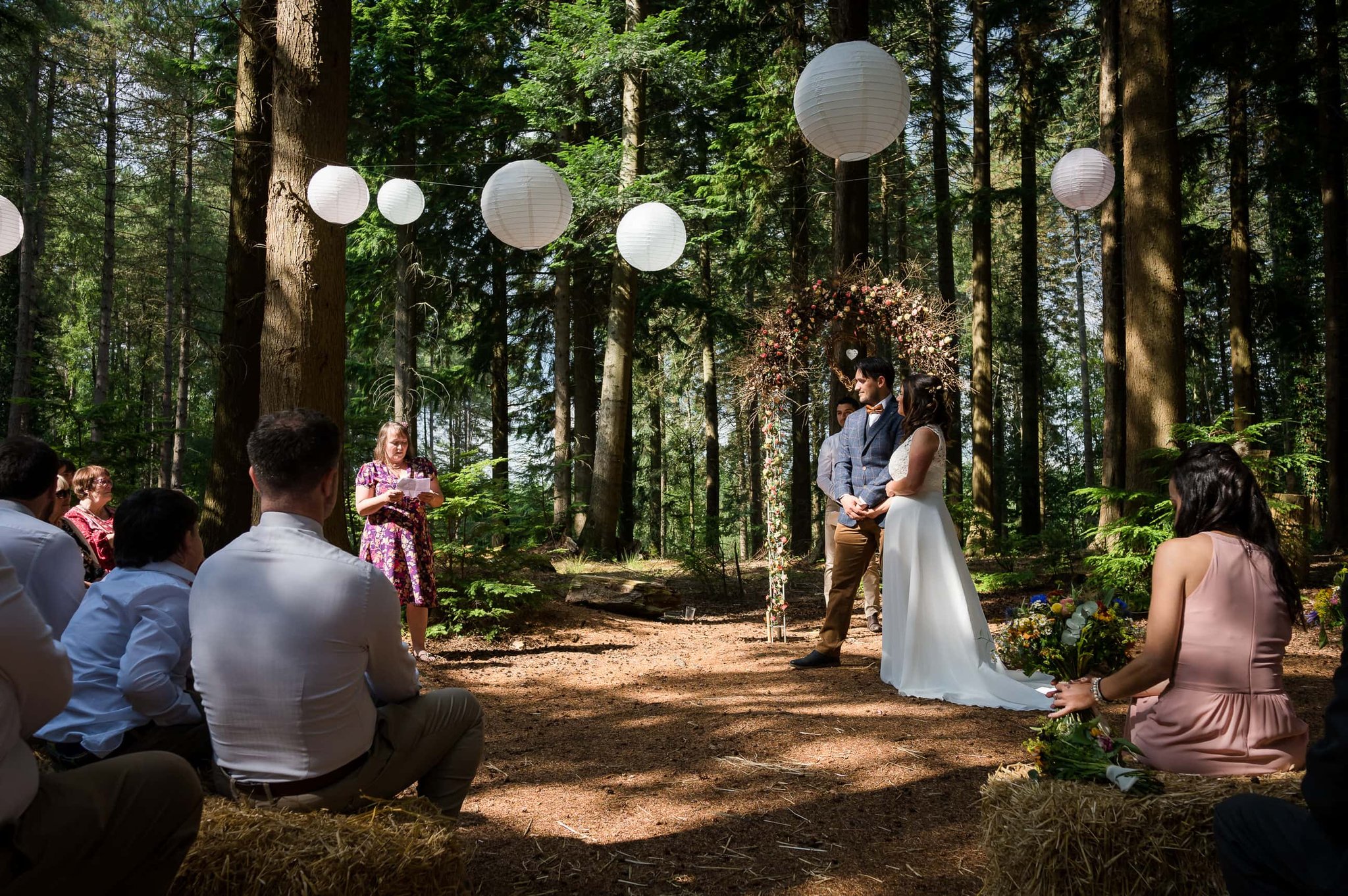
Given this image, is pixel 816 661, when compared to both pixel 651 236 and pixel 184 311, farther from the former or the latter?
pixel 184 311

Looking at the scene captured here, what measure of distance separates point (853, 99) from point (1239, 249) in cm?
1028

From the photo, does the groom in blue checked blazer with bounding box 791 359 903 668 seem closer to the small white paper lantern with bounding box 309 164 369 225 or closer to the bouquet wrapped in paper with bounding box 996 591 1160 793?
the bouquet wrapped in paper with bounding box 996 591 1160 793

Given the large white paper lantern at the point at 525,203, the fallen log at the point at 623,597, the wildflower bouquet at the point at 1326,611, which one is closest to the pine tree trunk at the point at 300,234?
the large white paper lantern at the point at 525,203

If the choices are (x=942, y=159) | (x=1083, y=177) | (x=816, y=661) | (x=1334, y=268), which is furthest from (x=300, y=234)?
(x=942, y=159)

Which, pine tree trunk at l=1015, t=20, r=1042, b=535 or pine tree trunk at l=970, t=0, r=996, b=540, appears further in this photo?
pine tree trunk at l=1015, t=20, r=1042, b=535

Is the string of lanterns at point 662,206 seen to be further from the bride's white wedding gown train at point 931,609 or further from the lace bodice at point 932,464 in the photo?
the bride's white wedding gown train at point 931,609

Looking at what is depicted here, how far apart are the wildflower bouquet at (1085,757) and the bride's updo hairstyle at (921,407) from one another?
140 inches

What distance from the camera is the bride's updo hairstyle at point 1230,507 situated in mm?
2953

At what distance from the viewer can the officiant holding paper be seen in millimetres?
6766

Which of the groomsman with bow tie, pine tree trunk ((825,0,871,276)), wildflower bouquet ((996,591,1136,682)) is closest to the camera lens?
wildflower bouquet ((996,591,1136,682))

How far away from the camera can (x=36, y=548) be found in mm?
3248

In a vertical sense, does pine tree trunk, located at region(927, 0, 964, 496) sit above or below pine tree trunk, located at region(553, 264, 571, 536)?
above

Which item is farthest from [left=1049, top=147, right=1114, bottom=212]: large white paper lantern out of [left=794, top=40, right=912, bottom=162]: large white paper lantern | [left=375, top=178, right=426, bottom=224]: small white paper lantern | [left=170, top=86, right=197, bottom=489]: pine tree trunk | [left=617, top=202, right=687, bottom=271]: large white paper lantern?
[left=170, top=86, right=197, bottom=489]: pine tree trunk

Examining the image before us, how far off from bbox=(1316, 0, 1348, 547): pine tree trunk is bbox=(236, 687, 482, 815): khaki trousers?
13.4m
